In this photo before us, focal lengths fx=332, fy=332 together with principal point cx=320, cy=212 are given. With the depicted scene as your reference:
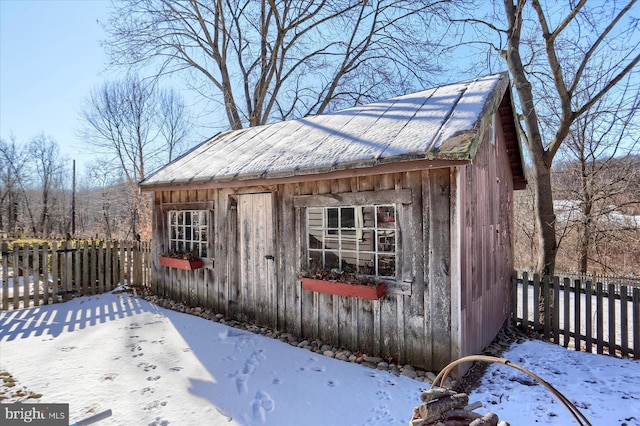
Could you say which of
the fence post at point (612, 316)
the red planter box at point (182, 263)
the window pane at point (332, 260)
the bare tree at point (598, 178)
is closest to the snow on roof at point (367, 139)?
the window pane at point (332, 260)

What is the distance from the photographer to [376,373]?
13.2ft

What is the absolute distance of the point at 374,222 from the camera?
14.5ft

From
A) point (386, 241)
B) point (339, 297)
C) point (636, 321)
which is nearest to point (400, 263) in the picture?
point (386, 241)

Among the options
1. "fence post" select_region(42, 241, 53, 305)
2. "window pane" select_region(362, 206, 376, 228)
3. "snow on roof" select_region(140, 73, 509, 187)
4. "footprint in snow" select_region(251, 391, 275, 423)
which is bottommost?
"footprint in snow" select_region(251, 391, 275, 423)

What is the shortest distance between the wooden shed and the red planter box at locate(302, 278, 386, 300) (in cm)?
4

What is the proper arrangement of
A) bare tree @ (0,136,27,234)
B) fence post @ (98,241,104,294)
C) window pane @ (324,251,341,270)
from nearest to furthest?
window pane @ (324,251,341,270), fence post @ (98,241,104,294), bare tree @ (0,136,27,234)

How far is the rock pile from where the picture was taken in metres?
1.49

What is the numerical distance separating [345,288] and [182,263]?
3.99 meters

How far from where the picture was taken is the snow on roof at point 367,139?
3.79 m

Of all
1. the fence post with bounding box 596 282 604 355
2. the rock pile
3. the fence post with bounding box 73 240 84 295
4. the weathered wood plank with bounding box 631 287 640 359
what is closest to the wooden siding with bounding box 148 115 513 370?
the fence post with bounding box 596 282 604 355

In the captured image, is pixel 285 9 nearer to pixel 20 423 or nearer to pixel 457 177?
pixel 457 177

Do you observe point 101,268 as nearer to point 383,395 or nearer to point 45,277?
point 45,277

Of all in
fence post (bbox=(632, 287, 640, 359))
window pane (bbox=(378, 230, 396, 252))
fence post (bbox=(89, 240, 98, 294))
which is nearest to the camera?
window pane (bbox=(378, 230, 396, 252))

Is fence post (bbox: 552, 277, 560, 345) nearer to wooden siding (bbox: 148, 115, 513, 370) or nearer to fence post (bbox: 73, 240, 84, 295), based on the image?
wooden siding (bbox: 148, 115, 513, 370)
